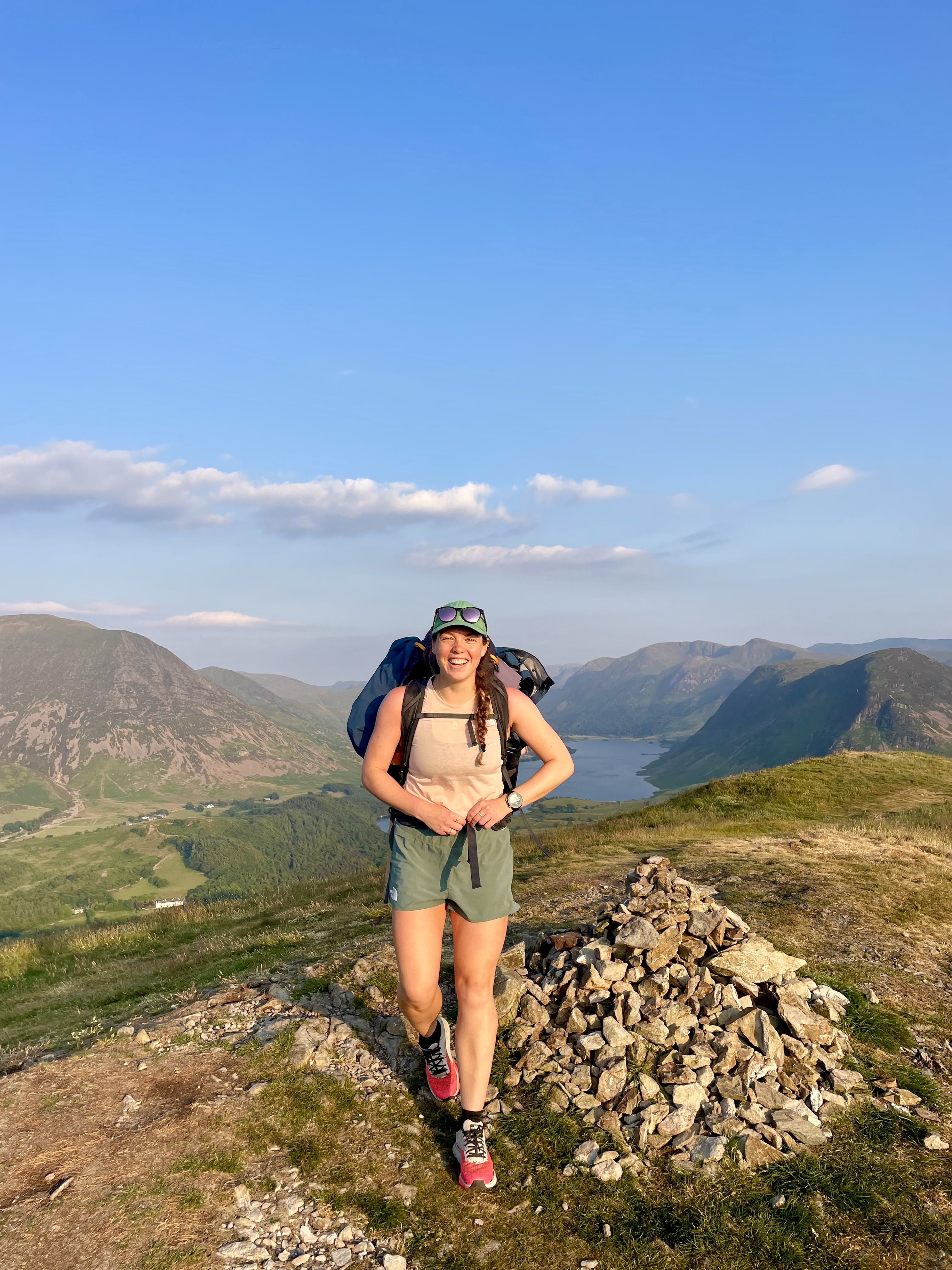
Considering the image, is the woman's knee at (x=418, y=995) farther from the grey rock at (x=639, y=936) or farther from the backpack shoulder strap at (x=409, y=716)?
the grey rock at (x=639, y=936)

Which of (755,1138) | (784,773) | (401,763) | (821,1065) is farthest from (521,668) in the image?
(784,773)

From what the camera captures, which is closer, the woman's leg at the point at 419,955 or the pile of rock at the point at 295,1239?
the pile of rock at the point at 295,1239

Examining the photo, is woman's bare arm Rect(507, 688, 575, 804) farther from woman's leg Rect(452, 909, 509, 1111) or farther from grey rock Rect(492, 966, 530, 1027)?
grey rock Rect(492, 966, 530, 1027)

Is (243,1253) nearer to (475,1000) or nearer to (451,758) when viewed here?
(475,1000)

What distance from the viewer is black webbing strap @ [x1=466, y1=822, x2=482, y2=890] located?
5121mm

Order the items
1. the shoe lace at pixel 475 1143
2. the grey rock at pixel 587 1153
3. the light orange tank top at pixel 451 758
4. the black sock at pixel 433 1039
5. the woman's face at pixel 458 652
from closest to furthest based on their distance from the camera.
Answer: the woman's face at pixel 458 652 → the light orange tank top at pixel 451 758 → the shoe lace at pixel 475 1143 → the grey rock at pixel 587 1153 → the black sock at pixel 433 1039

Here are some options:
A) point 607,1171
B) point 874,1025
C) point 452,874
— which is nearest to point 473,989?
point 452,874

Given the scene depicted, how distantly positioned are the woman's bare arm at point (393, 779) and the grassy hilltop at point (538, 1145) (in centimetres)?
286

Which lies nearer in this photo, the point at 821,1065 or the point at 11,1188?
the point at 11,1188

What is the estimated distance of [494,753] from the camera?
17.4 ft

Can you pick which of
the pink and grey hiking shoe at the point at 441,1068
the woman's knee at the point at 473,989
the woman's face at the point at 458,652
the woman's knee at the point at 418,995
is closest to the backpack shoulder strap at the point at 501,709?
the woman's face at the point at 458,652

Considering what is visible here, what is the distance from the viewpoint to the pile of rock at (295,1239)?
14.9ft

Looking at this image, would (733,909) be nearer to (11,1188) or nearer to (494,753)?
(494,753)

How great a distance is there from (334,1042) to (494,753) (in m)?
4.05
